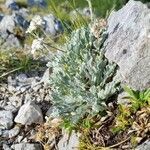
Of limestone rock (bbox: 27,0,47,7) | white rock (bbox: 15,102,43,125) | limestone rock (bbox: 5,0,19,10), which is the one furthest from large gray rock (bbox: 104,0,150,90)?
limestone rock (bbox: 5,0,19,10)

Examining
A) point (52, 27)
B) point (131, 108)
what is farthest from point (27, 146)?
point (52, 27)

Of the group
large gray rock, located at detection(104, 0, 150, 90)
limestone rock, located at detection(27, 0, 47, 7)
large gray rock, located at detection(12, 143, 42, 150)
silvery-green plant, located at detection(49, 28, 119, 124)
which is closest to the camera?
large gray rock, located at detection(104, 0, 150, 90)

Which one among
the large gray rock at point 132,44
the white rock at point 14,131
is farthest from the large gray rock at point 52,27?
the large gray rock at point 132,44

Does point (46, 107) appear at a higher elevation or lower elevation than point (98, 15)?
lower

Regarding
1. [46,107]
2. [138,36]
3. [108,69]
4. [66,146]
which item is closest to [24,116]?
[46,107]

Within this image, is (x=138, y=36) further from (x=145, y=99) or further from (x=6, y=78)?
(x=6, y=78)

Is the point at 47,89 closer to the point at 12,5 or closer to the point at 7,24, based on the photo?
the point at 7,24

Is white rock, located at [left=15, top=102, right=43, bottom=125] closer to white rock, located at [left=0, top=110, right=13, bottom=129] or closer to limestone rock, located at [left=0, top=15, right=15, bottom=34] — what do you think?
white rock, located at [left=0, top=110, right=13, bottom=129]
